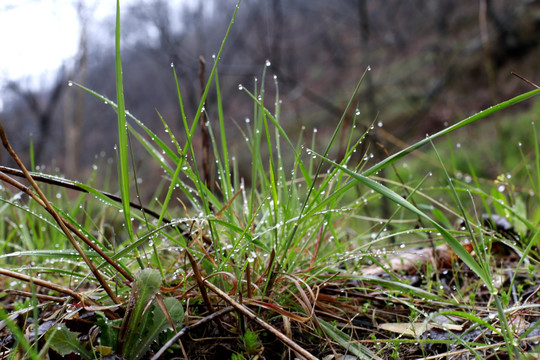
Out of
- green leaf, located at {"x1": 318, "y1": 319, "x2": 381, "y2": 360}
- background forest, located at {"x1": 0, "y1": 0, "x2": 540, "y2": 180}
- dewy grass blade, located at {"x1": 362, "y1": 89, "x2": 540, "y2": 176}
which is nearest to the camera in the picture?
dewy grass blade, located at {"x1": 362, "y1": 89, "x2": 540, "y2": 176}

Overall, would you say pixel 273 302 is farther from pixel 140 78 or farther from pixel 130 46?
pixel 140 78

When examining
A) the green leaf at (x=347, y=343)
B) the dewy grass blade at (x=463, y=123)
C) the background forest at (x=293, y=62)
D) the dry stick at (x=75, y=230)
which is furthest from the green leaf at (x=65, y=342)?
the background forest at (x=293, y=62)

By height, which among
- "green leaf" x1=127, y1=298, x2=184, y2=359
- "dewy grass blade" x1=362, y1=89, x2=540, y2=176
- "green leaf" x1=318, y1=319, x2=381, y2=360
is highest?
"dewy grass blade" x1=362, y1=89, x2=540, y2=176

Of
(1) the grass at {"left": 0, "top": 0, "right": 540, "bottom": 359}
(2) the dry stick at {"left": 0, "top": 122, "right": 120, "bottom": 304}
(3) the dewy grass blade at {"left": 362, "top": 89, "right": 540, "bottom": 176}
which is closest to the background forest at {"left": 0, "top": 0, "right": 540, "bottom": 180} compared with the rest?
(1) the grass at {"left": 0, "top": 0, "right": 540, "bottom": 359}

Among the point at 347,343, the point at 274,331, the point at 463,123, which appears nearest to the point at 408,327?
the point at 347,343

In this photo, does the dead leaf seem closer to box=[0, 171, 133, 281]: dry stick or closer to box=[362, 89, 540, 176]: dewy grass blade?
box=[362, 89, 540, 176]: dewy grass blade

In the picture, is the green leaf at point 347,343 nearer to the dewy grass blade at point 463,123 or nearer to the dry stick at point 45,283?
the dewy grass blade at point 463,123

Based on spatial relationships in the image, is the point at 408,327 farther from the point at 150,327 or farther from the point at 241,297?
the point at 150,327

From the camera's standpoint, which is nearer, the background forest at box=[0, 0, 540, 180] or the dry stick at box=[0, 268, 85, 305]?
the dry stick at box=[0, 268, 85, 305]

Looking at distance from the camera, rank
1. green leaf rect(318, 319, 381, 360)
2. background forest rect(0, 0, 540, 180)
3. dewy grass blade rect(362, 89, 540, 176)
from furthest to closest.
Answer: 1. background forest rect(0, 0, 540, 180)
2. green leaf rect(318, 319, 381, 360)
3. dewy grass blade rect(362, 89, 540, 176)

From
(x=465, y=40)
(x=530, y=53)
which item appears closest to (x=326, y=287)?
(x=530, y=53)
